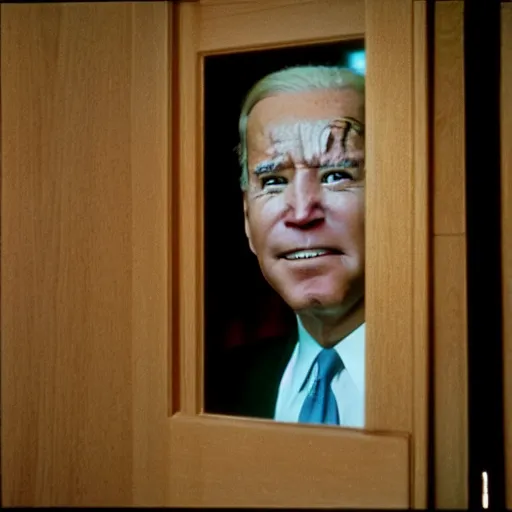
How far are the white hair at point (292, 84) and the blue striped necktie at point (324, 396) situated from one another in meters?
0.49

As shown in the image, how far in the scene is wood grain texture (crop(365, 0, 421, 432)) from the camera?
1808mm

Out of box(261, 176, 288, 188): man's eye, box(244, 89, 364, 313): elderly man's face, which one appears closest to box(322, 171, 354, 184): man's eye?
box(244, 89, 364, 313): elderly man's face

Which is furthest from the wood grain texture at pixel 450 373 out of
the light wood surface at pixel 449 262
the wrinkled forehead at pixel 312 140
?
the wrinkled forehead at pixel 312 140

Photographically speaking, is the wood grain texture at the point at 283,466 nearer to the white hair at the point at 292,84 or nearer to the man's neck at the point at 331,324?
the man's neck at the point at 331,324

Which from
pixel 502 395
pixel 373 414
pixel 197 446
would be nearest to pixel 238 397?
pixel 197 446

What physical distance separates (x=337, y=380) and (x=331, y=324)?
14 centimetres

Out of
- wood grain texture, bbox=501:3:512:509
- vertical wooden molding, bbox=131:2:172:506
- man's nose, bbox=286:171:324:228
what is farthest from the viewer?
vertical wooden molding, bbox=131:2:172:506

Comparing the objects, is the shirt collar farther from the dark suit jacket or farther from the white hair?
the white hair

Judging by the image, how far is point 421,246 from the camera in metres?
1.79

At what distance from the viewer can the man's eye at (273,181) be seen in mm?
1918

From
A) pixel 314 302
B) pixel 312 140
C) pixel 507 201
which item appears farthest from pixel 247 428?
pixel 507 201

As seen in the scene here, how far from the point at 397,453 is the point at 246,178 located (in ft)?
2.58

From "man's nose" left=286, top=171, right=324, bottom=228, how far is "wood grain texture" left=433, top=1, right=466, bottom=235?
286 millimetres

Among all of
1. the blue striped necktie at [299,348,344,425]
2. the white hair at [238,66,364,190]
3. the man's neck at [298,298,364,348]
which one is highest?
the white hair at [238,66,364,190]
